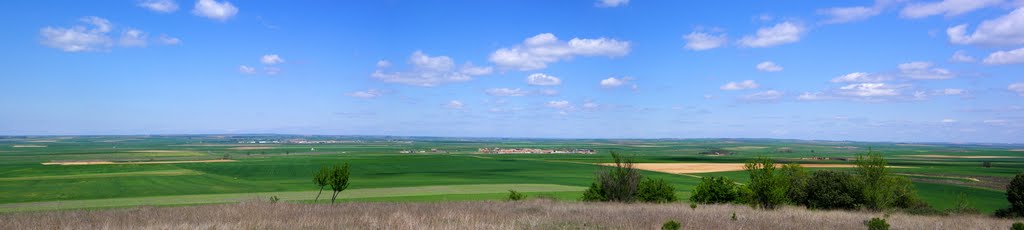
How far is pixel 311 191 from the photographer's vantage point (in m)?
60.9

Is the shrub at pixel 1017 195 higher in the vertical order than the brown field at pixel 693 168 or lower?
higher

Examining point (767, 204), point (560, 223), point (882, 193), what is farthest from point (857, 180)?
point (560, 223)

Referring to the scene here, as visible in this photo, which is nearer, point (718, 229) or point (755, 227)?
point (718, 229)

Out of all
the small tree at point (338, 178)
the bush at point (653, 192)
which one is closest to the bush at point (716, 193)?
the bush at point (653, 192)

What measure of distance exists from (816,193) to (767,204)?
10.0m

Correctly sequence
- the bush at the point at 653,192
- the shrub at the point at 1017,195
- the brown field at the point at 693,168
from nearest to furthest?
the shrub at the point at 1017,195 < the bush at the point at 653,192 < the brown field at the point at 693,168

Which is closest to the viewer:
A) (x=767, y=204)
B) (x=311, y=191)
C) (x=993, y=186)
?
(x=767, y=204)

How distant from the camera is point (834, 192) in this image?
126ft

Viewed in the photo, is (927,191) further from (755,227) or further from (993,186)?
(755,227)

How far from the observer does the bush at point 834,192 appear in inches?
1502

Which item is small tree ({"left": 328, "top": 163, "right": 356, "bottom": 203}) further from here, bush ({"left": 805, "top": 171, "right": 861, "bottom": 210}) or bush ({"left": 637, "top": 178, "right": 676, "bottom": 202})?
bush ({"left": 805, "top": 171, "right": 861, "bottom": 210})

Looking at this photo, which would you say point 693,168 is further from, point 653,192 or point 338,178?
point 338,178

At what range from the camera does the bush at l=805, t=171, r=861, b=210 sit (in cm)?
3816

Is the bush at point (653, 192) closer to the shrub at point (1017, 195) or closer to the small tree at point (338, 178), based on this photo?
the shrub at point (1017, 195)
